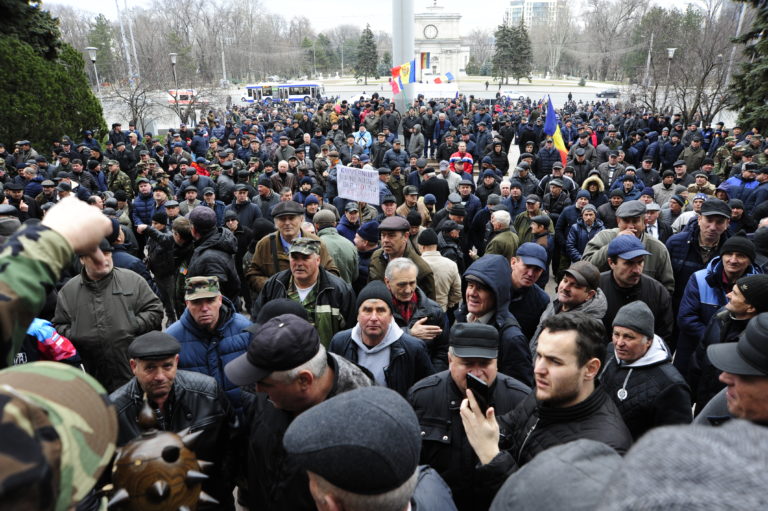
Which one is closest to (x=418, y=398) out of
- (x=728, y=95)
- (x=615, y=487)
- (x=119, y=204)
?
(x=615, y=487)

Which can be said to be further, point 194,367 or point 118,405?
point 194,367

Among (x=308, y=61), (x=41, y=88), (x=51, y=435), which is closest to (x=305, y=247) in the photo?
(x=51, y=435)

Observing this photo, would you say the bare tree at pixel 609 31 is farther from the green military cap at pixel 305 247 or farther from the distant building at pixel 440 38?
the green military cap at pixel 305 247

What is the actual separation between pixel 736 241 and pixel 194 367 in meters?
4.69

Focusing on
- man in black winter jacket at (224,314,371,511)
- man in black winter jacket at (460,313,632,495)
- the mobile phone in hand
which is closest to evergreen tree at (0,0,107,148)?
man in black winter jacket at (224,314,371,511)

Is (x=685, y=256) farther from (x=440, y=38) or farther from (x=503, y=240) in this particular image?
(x=440, y=38)

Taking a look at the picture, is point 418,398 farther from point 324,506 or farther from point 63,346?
point 63,346

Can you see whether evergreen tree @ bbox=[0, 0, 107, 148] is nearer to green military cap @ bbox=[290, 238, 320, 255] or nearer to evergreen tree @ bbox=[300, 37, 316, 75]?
green military cap @ bbox=[290, 238, 320, 255]


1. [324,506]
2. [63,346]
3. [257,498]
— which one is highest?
[324,506]

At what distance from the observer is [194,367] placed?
369 cm

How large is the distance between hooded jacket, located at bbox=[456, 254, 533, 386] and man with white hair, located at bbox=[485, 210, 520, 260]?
8.75 feet

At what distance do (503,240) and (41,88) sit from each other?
17228mm

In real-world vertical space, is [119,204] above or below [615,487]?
below

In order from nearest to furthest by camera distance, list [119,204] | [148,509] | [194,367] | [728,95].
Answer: [148,509], [194,367], [119,204], [728,95]
